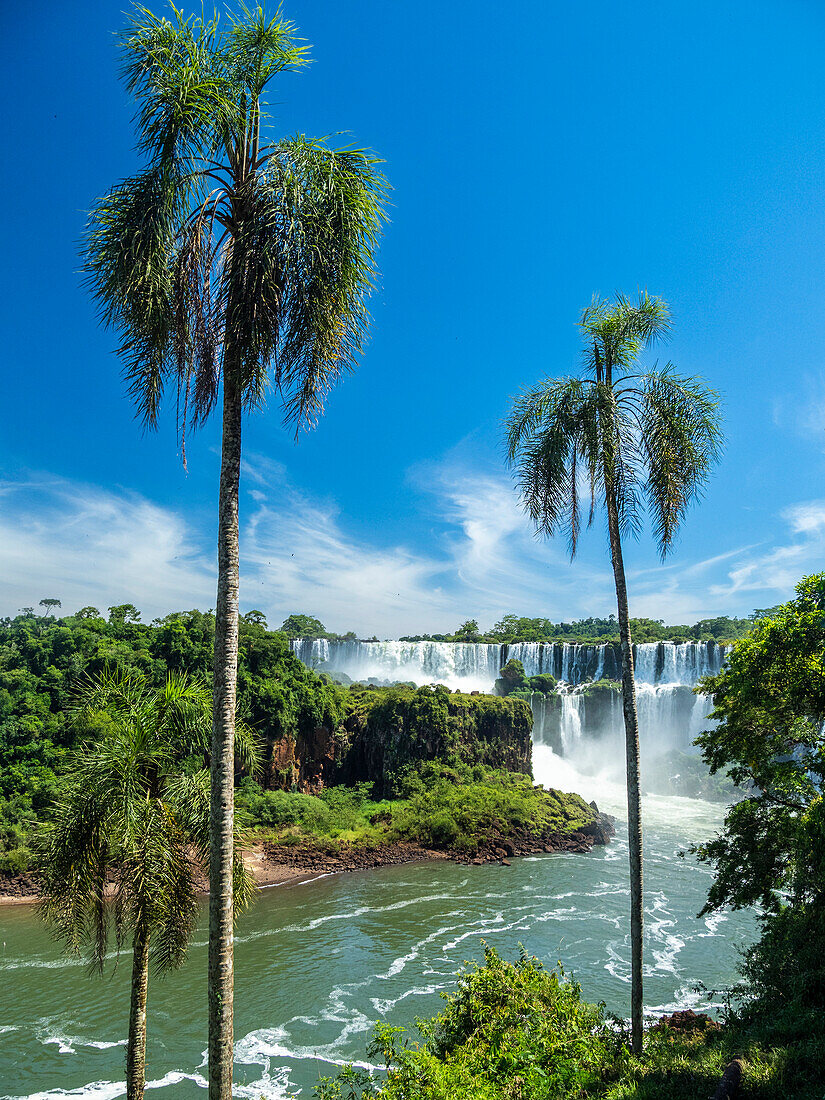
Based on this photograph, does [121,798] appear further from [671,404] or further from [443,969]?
Result: [443,969]

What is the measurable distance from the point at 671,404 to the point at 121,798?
8.29 metres

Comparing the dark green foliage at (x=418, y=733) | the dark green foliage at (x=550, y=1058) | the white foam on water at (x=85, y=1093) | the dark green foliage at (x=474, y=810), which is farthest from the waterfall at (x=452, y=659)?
the dark green foliage at (x=550, y=1058)

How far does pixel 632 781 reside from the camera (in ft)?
26.2

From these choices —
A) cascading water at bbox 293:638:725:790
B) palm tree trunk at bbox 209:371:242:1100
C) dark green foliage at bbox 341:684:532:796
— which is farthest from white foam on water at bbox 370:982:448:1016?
cascading water at bbox 293:638:725:790

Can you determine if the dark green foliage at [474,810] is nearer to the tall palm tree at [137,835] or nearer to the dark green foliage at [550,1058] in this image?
the dark green foliage at [550,1058]

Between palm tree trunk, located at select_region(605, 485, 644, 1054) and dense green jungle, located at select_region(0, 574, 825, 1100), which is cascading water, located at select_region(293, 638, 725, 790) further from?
palm tree trunk, located at select_region(605, 485, 644, 1054)

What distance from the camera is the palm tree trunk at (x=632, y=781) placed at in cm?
746

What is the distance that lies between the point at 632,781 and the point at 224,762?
17.7 ft

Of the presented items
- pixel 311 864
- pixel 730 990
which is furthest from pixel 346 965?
pixel 730 990

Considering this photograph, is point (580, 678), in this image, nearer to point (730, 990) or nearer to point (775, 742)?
point (775, 742)

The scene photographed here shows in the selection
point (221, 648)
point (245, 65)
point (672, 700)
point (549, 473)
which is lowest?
point (672, 700)

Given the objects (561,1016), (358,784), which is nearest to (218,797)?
(561,1016)

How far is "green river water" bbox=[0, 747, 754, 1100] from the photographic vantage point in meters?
12.2

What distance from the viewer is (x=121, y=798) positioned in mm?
6422
